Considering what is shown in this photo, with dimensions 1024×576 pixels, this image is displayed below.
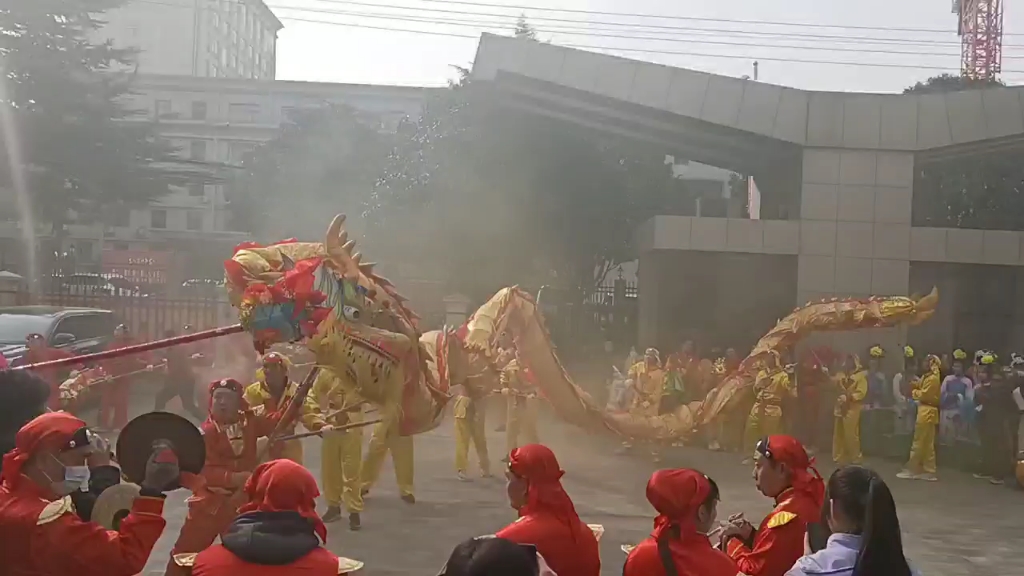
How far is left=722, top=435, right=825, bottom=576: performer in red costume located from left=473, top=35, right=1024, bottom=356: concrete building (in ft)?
39.7

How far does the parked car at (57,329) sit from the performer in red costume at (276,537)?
10.8 meters

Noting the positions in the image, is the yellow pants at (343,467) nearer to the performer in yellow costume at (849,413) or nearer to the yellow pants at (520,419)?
the yellow pants at (520,419)

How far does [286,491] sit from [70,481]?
2.73 ft

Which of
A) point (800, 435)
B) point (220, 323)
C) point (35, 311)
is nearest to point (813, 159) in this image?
point (800, 435)

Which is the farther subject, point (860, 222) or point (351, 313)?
point (860, 222)

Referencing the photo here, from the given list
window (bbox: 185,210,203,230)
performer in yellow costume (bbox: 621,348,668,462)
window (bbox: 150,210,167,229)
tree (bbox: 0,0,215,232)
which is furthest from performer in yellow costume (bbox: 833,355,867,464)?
window (bbox: 150,210,167,229)

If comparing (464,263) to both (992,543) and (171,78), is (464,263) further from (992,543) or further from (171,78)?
(171,78)

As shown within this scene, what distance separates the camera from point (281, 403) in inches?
247

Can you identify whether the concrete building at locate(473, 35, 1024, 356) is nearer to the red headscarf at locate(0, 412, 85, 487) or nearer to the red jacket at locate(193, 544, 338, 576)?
the red jacket at locate(193, 544, 338, 576)

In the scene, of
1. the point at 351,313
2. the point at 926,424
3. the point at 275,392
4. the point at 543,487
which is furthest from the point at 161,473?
the point at 926,424

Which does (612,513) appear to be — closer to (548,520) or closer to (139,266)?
(548,520)

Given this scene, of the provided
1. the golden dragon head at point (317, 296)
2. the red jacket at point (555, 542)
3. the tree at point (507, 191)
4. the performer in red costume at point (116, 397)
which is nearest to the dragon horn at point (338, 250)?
the golden dragon head at point (317, 296)

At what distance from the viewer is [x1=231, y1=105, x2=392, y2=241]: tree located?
87.6 ft

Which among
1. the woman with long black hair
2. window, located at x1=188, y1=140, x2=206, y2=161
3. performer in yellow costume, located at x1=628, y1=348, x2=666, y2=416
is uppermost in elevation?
window, located at x1=188, y1=140, x2=206, y2=161
